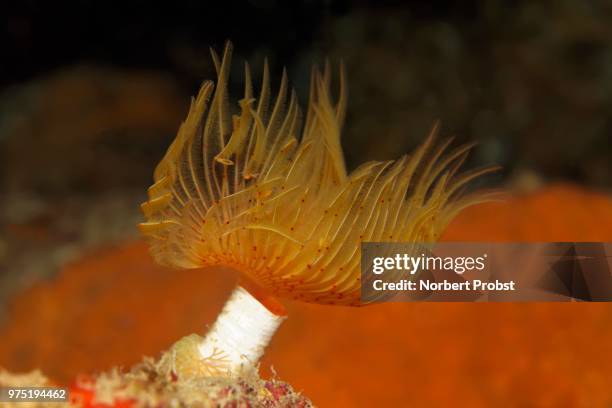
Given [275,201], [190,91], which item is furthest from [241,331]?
[190,91]

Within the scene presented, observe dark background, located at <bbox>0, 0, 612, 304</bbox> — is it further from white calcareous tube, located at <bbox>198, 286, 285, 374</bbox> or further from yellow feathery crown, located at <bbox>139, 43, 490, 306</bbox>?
white calcareous tube, located at <bbox>198, 286, 285, 374</bbox>

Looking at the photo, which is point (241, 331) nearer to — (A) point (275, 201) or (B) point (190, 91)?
(A) point (275, 201)

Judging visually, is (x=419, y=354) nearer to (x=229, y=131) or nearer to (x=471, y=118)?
(x=229, y=131)

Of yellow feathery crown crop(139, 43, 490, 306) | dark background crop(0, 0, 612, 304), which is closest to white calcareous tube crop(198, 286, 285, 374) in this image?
yellow feathery crown crop(139, 43, 490, 306)

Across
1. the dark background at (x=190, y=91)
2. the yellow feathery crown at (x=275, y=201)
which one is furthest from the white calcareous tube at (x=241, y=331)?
the dark background at (x=190, y=91)

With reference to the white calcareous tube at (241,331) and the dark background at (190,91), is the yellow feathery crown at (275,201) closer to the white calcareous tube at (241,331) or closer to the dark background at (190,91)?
the white calcareous tube at (241,331)
